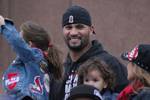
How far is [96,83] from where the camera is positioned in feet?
14.7

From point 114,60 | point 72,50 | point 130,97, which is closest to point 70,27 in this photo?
point 72,50

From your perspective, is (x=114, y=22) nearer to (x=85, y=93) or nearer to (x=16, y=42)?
(x=16, y=42)

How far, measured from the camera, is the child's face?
449 cm

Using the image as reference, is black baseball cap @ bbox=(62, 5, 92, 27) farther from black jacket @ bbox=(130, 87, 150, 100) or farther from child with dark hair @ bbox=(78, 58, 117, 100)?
black jacket @ bbox=(130, 87, 150, 100)

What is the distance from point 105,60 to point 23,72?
0.67 metres

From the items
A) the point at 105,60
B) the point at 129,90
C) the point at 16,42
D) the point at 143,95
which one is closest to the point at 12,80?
→ the point at 16,42

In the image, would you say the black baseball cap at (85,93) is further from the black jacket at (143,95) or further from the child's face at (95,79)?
the child's face at (95,79)

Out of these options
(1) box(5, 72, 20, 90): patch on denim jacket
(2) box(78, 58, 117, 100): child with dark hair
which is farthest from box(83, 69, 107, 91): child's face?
(1) box(5, 72, 20, 90): patch on denim jacket

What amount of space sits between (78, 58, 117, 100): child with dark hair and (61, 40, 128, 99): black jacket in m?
0.15

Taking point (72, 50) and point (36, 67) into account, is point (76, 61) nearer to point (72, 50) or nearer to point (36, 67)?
point (72, 50)

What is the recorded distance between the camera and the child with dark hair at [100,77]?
177 inches

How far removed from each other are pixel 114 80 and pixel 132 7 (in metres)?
10.3

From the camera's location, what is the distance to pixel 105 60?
480 cm

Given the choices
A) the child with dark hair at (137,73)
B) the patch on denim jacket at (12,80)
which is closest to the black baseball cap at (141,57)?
the child with dark hair at (137,73)
